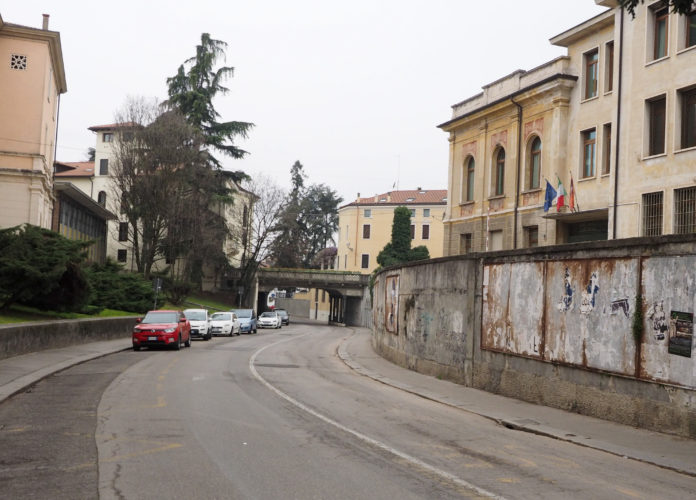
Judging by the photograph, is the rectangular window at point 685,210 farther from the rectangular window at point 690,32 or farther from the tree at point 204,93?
the tree at point 204,93

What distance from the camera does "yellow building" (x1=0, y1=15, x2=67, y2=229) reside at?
41031mm

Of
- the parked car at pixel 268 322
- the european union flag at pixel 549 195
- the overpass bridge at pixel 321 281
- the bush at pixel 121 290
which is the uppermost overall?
the european union flag at pixel 549 195

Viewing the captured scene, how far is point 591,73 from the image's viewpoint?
30672mm

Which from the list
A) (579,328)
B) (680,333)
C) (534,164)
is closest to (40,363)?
(579,328)

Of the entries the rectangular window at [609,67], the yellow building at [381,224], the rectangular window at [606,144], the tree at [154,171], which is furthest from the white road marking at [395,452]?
the yellow building at [381,224]

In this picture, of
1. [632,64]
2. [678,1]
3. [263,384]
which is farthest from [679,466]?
[632,64]

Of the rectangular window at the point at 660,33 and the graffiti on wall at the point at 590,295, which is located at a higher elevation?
the rectangular window at the point at 660,33

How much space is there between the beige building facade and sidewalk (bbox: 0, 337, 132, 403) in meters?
18.5

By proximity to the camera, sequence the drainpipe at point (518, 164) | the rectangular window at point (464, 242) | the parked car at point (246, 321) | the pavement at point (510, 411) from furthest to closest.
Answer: the parked car at point (246, 321), the rectangular window at point (464, 242), the drainpipe at point (518, 164), the pavement at point (510, 411)

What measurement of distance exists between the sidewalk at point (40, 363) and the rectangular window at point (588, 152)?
2050cm

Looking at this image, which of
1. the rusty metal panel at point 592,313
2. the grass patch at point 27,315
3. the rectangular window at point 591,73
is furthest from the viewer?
the rectangular window at point 591,73

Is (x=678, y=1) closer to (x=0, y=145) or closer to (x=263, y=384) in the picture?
Result: (x=263, y=384)

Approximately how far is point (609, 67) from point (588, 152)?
3607 mm

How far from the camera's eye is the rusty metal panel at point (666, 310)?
36.0 feet
